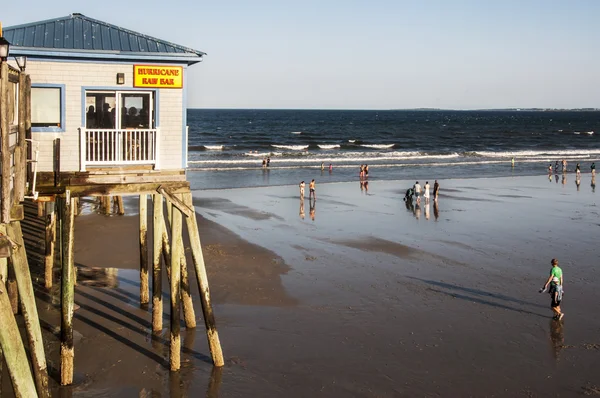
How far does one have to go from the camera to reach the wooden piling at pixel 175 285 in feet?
44.3

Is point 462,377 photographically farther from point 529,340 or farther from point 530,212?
point 530,212

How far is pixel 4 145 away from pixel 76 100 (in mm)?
4297

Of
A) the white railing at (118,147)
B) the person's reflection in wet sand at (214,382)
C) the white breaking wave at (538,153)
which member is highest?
the white railing at (118,147)

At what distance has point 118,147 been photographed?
13039 millimetres

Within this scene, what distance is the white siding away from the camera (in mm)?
12617

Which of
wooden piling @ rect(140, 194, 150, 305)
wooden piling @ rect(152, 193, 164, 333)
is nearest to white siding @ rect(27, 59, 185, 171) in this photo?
wooden piling @ rect(152, 193, 164, 333)

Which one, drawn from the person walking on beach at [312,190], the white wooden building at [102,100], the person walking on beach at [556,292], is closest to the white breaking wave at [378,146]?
the person walking on beach at [312,190]

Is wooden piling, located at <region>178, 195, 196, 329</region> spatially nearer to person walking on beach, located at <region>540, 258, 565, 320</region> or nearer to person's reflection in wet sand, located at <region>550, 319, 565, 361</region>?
person's reflection in wet sand, located at <region>550, 319, 565, 361</region>

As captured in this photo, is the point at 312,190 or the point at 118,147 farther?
the point at 312,190

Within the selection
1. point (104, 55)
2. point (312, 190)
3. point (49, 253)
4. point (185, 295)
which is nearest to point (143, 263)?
point (185, 295)

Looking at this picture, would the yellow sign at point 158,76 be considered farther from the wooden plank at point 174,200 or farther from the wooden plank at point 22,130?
the wooden plank at point 22,130

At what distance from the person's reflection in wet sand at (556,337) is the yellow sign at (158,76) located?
9.89 m

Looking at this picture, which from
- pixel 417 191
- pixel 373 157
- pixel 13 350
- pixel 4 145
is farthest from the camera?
pixel 373 157

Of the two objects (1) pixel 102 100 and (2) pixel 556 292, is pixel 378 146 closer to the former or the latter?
(2) pixel 556 292
